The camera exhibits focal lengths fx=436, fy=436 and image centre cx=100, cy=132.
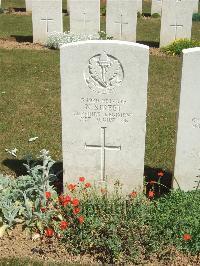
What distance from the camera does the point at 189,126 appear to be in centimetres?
520

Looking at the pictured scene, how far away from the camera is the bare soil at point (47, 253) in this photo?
15.1 ft

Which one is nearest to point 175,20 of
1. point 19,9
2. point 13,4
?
point 19,9

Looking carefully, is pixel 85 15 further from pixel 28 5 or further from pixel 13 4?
pixel 13 4

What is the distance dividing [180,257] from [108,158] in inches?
58.6

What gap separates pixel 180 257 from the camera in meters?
4.65

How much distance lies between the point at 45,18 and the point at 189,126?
10884 millimetres

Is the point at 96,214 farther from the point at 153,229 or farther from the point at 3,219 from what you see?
the point at 3,219

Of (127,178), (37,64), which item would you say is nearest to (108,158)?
(127,178)

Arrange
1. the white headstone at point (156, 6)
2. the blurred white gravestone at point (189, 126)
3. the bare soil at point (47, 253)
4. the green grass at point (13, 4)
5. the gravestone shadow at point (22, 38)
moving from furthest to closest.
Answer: the green grass at point (13, 4) → the white headstone at point (156, 6) → the gravestone shadow at point (22, 38) → the blurred white gravestone at point (189, 126) → the bare soil at point (47, 253)

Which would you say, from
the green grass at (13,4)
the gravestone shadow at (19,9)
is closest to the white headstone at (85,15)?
the gravestone shadow at (19,9)

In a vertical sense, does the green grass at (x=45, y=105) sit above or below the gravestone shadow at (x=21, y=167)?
above

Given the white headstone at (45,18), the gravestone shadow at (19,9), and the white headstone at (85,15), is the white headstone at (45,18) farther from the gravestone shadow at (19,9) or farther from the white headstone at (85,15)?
the gravestone shadow at (19,9)

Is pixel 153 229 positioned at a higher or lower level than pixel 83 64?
lower

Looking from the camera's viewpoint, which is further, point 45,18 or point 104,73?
point 45,18
